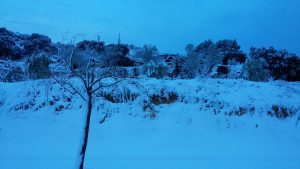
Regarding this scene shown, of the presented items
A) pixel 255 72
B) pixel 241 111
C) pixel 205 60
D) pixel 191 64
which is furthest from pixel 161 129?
pixel 205 60

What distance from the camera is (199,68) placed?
97.8ft

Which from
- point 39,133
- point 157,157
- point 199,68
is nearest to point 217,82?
point 157,157

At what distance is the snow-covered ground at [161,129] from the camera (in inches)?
407

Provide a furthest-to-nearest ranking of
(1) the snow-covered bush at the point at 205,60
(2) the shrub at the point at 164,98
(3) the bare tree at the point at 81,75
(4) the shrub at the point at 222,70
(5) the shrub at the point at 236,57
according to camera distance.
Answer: (5) the shrub at the point at 236,57
(4) the shrub at the point at 222,70
(1) the snow-covered bush at the point at 205,60
(2) the shrub at the point at 164,98
(3) the bare tree at the point at 81,75

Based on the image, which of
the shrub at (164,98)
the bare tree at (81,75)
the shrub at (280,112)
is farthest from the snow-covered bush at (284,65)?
the bare tree at (81,75)

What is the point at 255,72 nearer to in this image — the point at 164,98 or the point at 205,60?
the point at 205,60

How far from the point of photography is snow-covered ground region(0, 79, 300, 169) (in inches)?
407

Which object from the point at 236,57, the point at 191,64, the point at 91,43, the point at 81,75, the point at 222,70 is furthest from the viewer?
the point at 236,57

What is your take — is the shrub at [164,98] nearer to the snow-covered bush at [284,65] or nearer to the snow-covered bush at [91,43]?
the snow-covered bush at [91,43]

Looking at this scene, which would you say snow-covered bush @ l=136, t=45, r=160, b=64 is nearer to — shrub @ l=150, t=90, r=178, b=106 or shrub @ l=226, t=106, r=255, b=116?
shrub @ l=150, t=90, r=178, b=106

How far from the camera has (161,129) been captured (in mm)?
13023

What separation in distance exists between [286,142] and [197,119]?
3.44 m

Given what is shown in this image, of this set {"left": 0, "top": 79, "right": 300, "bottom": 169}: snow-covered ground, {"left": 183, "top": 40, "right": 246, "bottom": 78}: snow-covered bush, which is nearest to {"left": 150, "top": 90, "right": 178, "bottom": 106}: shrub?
{"left": 0, "top": 79, "right": 300, "bottom": 169}: snow-covered ground

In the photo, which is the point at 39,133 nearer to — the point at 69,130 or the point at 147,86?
the point at 69,130
